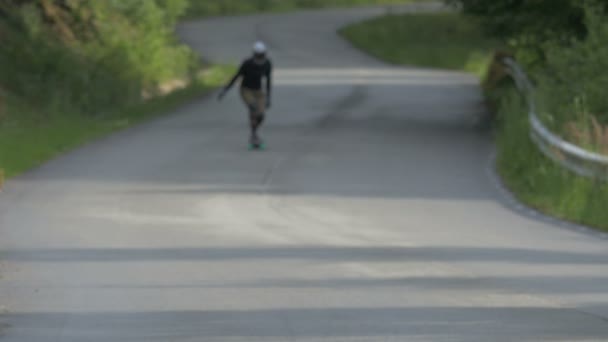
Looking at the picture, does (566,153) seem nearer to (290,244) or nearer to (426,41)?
(290,244)

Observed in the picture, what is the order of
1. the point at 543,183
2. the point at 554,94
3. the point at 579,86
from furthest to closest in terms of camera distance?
the point at 554,94 → the point at 579,86 → the point at 543,183

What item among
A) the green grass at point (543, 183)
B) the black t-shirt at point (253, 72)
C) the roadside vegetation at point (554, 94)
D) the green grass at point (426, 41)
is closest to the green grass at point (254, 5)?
the green grass at point (426, 41)

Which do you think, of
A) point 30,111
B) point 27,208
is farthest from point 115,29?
point 27,208

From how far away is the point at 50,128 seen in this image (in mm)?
26891

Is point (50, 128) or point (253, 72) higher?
point (253, 72)

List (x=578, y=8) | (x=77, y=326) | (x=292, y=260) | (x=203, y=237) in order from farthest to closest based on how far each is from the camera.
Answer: (x=578, y=8), (x=203, y=237), (x=292, y=260), (x=77, y=326)

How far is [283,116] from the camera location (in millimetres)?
31484

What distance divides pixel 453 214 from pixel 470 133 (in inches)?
428

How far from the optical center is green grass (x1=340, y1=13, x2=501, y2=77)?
50938mm

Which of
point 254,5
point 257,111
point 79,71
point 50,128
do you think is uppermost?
point 257,111

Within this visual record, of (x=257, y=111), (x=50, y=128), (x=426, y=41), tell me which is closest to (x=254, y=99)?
(x=257, y=111)

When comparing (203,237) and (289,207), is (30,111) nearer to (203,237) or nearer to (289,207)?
(289,207)

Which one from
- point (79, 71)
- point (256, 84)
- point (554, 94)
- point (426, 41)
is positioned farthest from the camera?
point (426, 41)

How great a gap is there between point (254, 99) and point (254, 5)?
50.6 m
